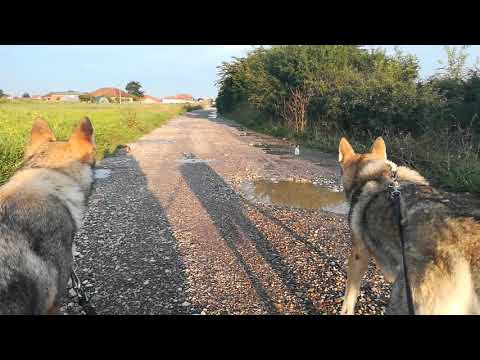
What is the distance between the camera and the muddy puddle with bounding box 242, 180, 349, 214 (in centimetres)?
698

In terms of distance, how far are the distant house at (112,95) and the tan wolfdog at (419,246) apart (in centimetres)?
9685

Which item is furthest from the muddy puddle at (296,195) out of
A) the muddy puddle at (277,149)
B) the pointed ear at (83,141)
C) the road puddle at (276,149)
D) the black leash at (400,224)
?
the road puddle at (276,149)

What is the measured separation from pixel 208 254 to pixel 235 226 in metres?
1.22

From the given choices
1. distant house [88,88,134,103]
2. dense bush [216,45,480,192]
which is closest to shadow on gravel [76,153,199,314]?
dense bush [216,45,480,192]

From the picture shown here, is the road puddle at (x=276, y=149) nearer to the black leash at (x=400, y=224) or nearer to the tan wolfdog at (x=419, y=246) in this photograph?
the tan wolfdog at (x=419, y=246)

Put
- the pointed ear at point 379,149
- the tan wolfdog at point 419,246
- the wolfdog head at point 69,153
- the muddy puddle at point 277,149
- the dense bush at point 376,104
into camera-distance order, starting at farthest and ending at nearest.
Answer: the muddy puddle at point 277,149 < the dense bush at point 376,104 < the pointed ear at point 379,149 < the wolfdog head at point 69,153 < the tan wolfdog at point 419,246

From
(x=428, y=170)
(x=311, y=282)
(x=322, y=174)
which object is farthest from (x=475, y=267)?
(x=322, y=174)

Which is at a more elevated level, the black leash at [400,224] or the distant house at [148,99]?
the black leash at [400,224]

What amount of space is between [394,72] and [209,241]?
12571 millimetres

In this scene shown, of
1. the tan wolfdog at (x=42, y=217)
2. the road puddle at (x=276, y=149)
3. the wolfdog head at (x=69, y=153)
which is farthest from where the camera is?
the road puddle at (x=276, y=149)

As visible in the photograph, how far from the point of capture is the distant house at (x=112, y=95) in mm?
95312

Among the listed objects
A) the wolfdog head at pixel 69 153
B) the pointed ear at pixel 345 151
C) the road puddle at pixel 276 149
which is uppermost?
the wolfdog head at pixel 69 153

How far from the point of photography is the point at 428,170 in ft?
27.9
